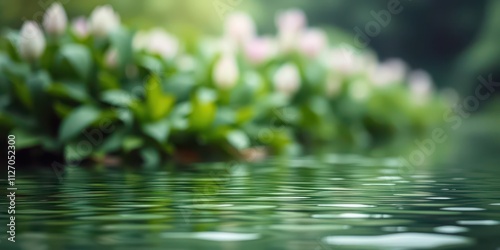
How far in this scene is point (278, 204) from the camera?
4492 mm

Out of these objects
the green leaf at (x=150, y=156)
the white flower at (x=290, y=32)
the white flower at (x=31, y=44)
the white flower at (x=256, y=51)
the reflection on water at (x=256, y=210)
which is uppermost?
the white flower at (x=290, y=32)

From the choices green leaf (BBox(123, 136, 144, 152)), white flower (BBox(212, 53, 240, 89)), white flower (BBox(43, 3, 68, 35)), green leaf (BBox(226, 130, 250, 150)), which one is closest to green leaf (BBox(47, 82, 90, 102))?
green leaf (BBox(123, 136, 144, 152))

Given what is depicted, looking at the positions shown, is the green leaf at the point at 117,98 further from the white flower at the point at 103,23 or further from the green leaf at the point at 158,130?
the white flower at the point at 103,23

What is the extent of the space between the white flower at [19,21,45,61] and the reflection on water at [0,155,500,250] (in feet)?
4.65

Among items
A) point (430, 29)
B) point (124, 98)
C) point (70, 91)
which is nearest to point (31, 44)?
point (70, 91)

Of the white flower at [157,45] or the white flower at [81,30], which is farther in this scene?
the white flower at [157,45]

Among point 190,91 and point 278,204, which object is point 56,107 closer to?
point 190,91

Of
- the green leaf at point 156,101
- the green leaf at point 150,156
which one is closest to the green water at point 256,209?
the green leaf at point 150,156

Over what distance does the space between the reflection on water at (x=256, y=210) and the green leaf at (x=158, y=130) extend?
71 cm

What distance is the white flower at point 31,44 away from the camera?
7902mm

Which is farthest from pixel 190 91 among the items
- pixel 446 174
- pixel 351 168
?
pixel 446 174

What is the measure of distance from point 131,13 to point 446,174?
1570 centimetres

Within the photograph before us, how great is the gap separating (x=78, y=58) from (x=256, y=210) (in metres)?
3.88

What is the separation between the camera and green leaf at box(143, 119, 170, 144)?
7.49m
